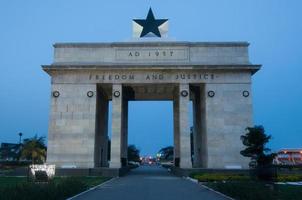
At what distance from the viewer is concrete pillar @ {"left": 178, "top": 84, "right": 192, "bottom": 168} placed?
43.4 metres

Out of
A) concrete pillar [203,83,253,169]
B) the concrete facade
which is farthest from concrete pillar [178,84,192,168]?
concrete pillar [203,83,253,169]

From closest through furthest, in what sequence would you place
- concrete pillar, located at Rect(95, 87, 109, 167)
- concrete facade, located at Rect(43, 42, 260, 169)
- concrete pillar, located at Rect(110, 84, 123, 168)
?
concrete pillar, located at Rect(110, 84, 123, 168) → concrete facade, located at Rect(43, 42, 260, 169) → concrete pillar, located at Rect(95, 87, 109, 167)

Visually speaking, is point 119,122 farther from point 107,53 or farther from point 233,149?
point 233,149

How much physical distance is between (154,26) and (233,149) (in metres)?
17.8

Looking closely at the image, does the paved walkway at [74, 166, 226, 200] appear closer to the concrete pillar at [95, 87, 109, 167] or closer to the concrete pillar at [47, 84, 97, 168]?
the concrete pillar at [47, 84, 97, 168]

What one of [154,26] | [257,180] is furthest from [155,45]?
[257,180]

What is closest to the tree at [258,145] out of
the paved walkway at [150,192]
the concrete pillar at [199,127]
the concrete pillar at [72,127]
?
the paved walkway at [150,192]

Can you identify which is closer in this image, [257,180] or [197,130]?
[257,180]

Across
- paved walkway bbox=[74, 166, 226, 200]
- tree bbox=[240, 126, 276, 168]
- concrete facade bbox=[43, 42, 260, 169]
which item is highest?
concrete facade bbox=[43, 42, 260, 169]

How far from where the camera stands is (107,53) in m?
46.1

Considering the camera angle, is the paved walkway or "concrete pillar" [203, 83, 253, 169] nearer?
the paved walkway

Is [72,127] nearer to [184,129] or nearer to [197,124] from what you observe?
[184,129]

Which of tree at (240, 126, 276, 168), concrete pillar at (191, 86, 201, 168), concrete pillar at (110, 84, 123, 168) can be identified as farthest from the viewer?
concrete pillar at (191, 86, 201, 168)

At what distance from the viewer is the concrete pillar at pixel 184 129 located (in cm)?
4341
